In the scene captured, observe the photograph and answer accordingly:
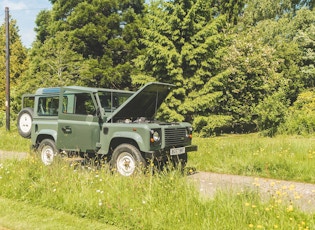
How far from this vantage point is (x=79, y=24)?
27.9m

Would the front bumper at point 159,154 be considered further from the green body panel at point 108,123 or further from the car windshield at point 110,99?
the car windshield at point 110,99

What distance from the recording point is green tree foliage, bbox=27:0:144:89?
82.1ft

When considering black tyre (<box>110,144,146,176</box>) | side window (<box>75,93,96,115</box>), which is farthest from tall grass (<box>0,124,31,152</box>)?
black tyre (<box>110,144,146,176</box>)

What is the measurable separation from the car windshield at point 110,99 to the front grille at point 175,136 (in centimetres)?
178

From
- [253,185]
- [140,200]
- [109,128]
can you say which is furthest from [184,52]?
[140,200]

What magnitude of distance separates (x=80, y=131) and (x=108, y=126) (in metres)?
0.86

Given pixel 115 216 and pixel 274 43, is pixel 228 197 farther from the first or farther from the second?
pixel 274 43

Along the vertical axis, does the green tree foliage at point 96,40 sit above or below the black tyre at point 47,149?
above

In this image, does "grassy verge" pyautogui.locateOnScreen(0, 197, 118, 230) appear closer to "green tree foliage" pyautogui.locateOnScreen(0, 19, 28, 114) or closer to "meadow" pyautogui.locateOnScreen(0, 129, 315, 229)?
"meadow" pyautogui.locateOnScreen(0, 129, 315, 229)

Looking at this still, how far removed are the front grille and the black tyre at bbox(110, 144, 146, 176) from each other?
2.37ft

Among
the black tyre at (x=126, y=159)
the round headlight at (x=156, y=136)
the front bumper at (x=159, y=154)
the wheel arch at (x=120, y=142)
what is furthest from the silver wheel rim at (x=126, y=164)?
the round headlight at (x=156, y=136)

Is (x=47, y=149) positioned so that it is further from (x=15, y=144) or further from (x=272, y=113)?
(x=272, y=113)

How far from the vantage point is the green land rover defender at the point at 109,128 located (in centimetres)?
754

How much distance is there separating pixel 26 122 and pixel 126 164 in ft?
14.8
